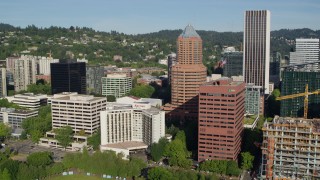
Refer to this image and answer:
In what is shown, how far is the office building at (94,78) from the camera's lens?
106m

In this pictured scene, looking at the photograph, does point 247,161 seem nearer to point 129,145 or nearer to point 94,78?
point 129,145

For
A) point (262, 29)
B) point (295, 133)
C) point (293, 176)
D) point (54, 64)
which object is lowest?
point (293, 176)

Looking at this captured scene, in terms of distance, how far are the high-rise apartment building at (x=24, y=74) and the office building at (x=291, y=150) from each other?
75.8 m

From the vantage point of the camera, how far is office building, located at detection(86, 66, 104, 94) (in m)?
106

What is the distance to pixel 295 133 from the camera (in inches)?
1788

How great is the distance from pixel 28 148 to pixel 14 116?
534 inches

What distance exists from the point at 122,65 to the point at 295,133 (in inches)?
4179

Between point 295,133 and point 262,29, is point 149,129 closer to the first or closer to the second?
point 295,133

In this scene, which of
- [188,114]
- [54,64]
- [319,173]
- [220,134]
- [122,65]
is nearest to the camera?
[319,173]

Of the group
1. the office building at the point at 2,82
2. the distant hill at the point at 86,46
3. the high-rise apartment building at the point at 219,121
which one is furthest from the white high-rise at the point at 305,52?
the office building at the point at 2,82

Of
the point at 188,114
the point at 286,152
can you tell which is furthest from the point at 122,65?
the point at 286,152

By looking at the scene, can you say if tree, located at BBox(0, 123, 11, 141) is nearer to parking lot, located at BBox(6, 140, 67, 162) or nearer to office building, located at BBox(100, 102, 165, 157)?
parking lot, located at BBox(6, 140, 67, 162)

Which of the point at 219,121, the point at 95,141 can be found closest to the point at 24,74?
the point at 95,141

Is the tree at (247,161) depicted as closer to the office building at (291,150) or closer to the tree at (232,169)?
the tree at (232,169)
